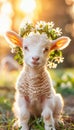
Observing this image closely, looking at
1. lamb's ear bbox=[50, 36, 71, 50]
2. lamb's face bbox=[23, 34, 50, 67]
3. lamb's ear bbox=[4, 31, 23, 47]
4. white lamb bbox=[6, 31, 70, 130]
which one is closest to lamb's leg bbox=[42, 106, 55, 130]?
white lamb bbox=[6, 31, 70, 130]

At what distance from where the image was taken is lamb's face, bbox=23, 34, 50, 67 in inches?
311

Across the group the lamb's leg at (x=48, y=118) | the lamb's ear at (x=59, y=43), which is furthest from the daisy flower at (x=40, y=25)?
the lamb's leg at (x=48, y=118)

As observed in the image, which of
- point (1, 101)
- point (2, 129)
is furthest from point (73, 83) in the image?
point (2, 129)

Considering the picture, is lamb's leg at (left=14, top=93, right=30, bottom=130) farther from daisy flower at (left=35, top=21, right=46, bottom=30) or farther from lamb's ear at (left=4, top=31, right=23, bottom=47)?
daisy flower at (left=35, top=21, right=46, bottom=30)

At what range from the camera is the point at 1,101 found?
11086 millimetres

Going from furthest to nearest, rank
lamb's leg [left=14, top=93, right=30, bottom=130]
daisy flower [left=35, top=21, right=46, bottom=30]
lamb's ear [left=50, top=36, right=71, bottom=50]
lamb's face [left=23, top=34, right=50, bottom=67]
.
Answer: daisy flower [left=35, top=21, right=46, bottom=30]
lamb's ear [left=50, top=36, right=71, bottom=50]
lamb's leg [left=14, top=93, right=30, bottom=130]
lamb's face [left=23, top=34, right=50, bottom=67]

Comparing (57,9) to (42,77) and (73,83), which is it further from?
(42,77)

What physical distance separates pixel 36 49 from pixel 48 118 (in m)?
1.06

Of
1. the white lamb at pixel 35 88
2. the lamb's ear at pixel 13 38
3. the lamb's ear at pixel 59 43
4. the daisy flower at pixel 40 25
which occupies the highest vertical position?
the daisy flower at pixel 40 25

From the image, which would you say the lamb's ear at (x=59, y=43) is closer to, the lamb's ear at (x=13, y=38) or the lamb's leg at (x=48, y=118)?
the lamb's ear at (x=13, y=38)

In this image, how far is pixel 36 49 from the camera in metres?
7.96

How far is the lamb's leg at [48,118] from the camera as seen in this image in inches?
325

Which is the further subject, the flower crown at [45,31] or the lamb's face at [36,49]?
the flower crown at [45,31]

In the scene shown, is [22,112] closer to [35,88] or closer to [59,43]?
[35,88]
